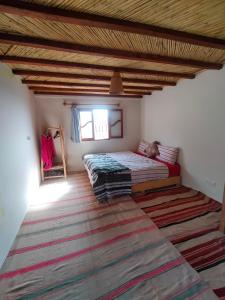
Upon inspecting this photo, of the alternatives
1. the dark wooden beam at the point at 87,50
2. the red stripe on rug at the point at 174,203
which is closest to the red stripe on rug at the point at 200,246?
the red stripe on rug at the point at 174,203

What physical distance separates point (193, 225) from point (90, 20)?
258 cm

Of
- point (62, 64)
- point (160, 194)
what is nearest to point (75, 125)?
point (62, 64)

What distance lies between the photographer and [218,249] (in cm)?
182

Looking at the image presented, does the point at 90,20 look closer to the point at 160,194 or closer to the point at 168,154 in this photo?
the point at 160,194

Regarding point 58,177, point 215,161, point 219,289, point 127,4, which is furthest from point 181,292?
point 58,177

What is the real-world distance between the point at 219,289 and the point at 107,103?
14.4ft

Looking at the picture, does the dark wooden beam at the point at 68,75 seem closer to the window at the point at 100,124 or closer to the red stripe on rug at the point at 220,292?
the window at the point at 100,124

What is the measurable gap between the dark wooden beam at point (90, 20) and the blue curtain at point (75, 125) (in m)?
3.24

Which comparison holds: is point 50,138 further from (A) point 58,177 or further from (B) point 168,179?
(B) point 168,179

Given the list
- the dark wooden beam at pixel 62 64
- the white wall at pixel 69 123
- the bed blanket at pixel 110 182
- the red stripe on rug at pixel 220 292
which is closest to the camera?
the red stripe on rug at pixel 220 292

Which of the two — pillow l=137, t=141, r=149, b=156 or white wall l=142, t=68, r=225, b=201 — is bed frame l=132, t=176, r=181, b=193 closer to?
white wall l=142, t=68, r=225, b=201

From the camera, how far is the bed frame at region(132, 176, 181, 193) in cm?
327

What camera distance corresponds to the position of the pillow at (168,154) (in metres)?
3.64

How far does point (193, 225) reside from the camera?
2242 millimetres
